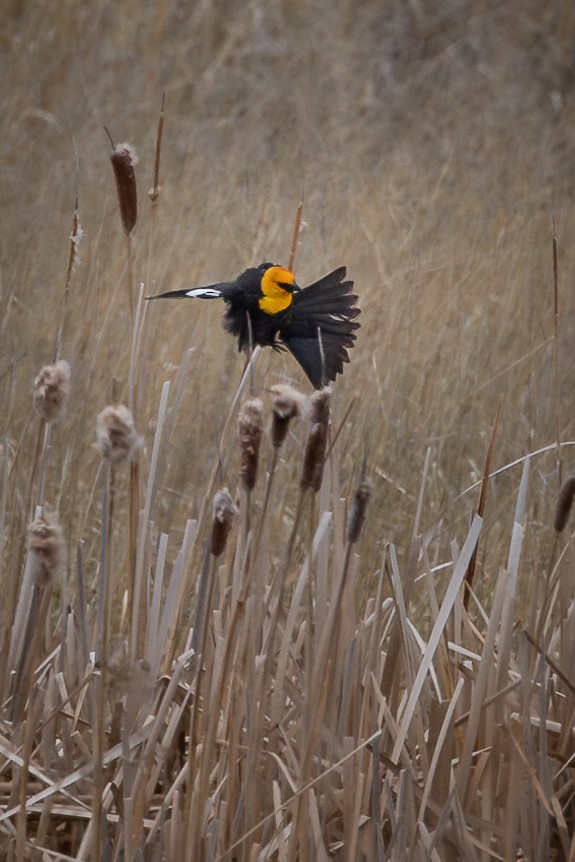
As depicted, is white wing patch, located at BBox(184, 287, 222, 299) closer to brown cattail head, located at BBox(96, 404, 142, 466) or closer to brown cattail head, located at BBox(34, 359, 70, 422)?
brown cattail head, located at BBox(34, 359, 70, 422)

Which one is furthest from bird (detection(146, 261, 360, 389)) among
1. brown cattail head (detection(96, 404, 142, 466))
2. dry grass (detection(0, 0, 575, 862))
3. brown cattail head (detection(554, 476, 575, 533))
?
brown cattail head (detection(96, 404, 142, 466))

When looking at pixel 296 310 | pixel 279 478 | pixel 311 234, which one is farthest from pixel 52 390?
pixel 311 234

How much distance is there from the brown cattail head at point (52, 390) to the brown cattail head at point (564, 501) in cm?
41

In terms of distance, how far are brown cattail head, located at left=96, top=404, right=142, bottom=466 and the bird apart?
604 mm

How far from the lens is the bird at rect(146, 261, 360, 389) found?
4.55 ft

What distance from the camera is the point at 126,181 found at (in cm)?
96

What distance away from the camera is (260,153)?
4.65 meters

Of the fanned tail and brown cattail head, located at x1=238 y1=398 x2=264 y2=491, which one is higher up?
the fanned tail

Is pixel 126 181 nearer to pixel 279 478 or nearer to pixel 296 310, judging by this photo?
pixel 296 310

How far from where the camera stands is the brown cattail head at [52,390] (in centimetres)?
87

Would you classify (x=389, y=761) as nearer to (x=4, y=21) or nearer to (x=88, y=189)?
(x=88, y=189)

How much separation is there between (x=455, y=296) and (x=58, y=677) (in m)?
2.09

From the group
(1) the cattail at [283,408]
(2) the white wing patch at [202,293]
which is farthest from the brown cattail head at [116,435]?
(2) the white wing patch at [202,293]

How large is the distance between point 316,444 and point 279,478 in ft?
2.92
